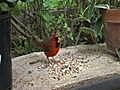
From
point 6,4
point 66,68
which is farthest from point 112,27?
point 6,4

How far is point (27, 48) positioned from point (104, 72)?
0.80 metres

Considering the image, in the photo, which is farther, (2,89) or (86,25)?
(86,25)

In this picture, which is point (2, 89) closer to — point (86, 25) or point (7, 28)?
point (7, 28)

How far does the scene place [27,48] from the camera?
2416mm

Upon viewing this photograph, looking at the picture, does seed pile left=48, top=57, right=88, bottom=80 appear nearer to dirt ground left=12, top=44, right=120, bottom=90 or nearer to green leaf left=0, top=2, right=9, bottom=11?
dirt ground left=12, top=44, right=120, bottom=90

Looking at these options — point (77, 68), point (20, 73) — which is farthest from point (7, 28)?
point (77, 68)

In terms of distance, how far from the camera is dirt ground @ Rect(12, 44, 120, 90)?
1.73 metres

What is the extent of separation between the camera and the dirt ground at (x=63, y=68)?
1.73 metres

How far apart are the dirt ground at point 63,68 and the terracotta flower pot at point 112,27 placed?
0.11m

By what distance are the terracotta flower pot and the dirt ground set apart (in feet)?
0.37

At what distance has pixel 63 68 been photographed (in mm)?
1897

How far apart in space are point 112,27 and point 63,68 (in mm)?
413

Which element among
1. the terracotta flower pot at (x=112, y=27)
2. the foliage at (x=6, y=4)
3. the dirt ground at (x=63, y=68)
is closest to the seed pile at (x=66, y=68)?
the dirt ground at (x=63, y=68)

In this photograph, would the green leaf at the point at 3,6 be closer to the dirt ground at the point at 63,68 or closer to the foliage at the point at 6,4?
the foliage at the point at 6,4
